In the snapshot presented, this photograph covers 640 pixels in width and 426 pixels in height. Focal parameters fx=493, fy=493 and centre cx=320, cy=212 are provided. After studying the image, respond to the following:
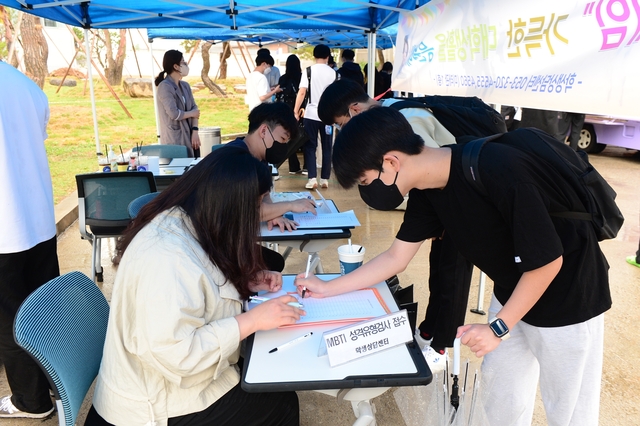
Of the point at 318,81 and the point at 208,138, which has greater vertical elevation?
the point at 318,81

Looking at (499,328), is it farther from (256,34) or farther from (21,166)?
(256,34)

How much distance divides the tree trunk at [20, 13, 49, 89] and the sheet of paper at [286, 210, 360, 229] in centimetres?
1218

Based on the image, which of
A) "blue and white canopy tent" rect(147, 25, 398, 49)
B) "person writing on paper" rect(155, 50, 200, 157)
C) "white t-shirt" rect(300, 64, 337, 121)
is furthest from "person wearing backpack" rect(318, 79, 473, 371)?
"blue and white canopy tent" rect(147, 25, 398, 49)

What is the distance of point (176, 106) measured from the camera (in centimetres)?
496

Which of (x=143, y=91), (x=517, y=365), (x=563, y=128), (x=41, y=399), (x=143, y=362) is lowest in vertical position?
(x=41, y=399)

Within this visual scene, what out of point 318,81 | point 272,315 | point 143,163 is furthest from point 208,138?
point 272,315

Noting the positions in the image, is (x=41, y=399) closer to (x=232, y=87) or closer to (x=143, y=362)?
(x=143, y=362)

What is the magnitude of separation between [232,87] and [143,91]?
451 cm

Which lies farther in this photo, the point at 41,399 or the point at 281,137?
the point at 281,137

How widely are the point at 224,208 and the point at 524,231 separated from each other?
770 millimetres

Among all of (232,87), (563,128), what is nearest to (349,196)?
(563,128)

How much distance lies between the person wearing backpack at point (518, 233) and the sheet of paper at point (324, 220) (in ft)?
2.92

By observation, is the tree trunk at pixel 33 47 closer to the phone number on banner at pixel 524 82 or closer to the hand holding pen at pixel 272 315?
the phone number on banner at pixel 524 82

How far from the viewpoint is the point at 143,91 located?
16.7 meters
